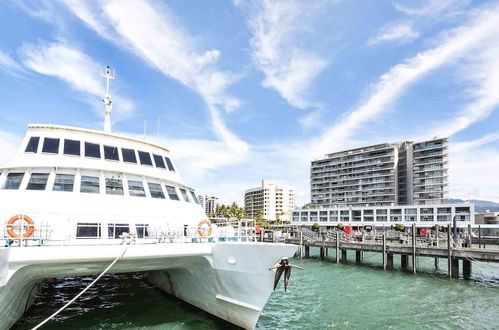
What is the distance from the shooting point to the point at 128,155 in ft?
39.6

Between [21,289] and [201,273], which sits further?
[201,273]

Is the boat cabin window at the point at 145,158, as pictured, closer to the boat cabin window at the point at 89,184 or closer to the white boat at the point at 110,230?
the white boat at the point at 110,230

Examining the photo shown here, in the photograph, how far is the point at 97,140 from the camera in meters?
11.8

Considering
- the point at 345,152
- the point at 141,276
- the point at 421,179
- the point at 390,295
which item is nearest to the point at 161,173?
the point at 141,276

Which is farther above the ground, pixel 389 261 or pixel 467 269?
pixel 467 269

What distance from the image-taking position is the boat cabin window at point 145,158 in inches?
486

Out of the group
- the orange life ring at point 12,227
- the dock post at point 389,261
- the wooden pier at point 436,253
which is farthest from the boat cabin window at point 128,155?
the dock post at point 389,261

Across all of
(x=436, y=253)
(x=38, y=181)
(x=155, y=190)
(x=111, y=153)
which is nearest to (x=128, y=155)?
(x=111, y=153)

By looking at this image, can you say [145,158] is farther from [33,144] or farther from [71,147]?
[33,144]

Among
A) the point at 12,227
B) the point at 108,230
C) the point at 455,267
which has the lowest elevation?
the point at 455,267

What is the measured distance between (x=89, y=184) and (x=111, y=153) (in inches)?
63.6

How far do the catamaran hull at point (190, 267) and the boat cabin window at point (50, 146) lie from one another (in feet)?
13.4

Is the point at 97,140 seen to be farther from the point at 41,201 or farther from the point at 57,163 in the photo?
the point at 41,201

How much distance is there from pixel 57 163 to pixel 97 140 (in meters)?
1.59
